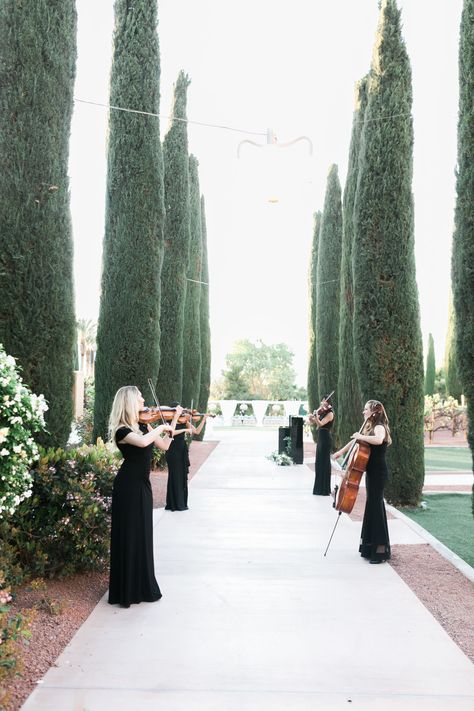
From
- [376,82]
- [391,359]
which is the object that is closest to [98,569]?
[391,359]

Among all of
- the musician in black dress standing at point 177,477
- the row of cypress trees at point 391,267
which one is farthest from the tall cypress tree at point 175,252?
the musician in black dress standing at point 177,477

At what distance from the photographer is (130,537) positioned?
5.80 metres

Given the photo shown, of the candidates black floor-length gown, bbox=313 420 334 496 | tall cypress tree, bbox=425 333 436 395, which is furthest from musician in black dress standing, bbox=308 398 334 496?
tall cypress tree, bbox=425 333 436 395

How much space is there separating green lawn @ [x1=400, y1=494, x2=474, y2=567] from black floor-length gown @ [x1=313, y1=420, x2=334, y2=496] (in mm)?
1520

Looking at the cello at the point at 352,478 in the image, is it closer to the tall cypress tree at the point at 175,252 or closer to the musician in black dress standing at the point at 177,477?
the musician in black dress standing at the point at 177,477

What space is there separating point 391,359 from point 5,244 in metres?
6.98

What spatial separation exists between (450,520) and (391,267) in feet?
14.6

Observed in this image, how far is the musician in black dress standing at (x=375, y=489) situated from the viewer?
7.46 metres

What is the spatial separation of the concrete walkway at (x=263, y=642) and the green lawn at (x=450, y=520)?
940mm

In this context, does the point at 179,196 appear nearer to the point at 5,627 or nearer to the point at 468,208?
the point at 468,208

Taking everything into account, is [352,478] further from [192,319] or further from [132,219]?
[192,319]

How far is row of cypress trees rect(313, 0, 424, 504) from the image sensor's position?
1198cm

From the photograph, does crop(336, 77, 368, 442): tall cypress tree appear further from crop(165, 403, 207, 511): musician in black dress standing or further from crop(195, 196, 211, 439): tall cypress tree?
crop(195, 196, 211, 439): tall cypress tree

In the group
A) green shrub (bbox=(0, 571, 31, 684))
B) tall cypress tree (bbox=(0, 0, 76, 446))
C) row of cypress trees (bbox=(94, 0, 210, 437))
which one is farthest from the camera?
row of cypress trees (bbox=(94, 0, 210, 437))
